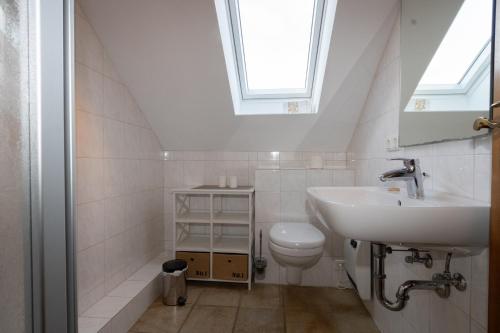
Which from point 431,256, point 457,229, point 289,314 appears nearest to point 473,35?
point 457,229

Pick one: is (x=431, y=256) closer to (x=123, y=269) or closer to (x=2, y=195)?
(x=2, y=195)

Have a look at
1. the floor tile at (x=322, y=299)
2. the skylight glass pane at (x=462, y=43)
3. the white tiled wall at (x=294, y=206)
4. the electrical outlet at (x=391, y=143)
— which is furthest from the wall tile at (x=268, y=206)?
the skylight glass pane at (x=462, y=43)

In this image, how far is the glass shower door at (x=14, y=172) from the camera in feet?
1.68

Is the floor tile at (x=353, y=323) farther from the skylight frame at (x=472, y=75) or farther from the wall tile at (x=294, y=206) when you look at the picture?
the skylight frame at (x=472, y=75)

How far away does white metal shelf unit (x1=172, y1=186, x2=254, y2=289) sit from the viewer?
6.42 feet

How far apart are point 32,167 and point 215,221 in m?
1.52

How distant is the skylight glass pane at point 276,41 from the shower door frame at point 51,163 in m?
1.44

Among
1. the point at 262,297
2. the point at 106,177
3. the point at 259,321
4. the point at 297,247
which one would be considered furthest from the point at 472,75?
the point at 106,177

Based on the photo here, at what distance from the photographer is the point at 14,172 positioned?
0.53 metres

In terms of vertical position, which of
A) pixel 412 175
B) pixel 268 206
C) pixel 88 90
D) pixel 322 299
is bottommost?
pixel 322 299

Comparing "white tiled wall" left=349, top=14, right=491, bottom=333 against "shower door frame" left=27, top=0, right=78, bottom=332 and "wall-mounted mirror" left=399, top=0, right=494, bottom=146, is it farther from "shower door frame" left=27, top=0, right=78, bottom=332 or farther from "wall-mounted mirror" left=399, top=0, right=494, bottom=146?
"shower door frame" left=27, top=0, right=78, bottom=332

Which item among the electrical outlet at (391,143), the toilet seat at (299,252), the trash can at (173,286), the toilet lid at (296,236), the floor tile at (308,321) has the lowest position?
the floor tile at (308,321)

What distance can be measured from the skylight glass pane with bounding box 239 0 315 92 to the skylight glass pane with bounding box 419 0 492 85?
989 mm

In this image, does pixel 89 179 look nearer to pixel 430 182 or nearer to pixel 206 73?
pixel 206 73
